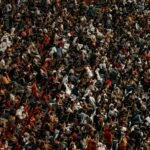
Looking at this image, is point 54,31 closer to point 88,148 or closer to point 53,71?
point 53,71

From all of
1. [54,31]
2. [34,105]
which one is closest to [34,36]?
[54,31]

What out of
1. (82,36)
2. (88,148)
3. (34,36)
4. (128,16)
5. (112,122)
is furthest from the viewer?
(128,16)

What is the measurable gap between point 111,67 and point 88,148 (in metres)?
4.93

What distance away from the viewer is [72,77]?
16.5 m

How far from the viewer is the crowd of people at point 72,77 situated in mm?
14031

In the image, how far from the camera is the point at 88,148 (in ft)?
46.2

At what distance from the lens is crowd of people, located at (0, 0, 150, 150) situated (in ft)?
46.0

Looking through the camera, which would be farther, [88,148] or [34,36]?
[34,36]

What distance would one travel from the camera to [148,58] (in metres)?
20.0

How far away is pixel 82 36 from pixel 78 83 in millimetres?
3367

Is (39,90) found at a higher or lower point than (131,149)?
higher

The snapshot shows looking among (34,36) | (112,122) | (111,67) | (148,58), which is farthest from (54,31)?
(112,122)

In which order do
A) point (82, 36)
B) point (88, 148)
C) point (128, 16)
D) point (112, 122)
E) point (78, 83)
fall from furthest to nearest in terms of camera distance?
point (128, 16) < point (82, 36) < point (78, 83) < point (112, 122) < point (88, 148)

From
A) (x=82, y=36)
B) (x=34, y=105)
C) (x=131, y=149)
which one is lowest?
(x=131, y=149)
